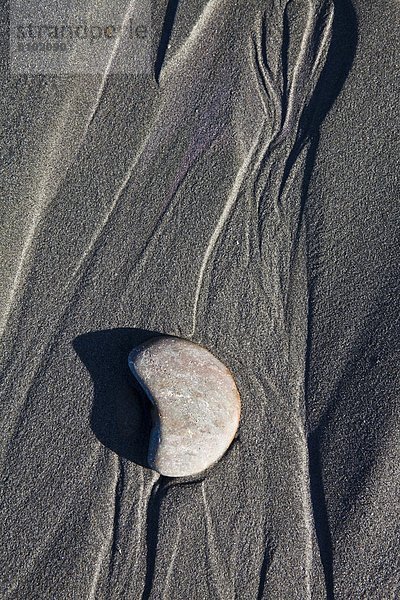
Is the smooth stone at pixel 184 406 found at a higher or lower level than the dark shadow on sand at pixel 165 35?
lower

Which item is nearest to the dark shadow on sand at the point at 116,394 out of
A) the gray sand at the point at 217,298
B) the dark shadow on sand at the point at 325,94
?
the gray sand at the point at 217,298

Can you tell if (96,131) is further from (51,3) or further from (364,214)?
(364,214)

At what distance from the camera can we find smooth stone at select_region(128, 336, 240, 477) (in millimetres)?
2344

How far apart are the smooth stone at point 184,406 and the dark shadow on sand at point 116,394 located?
0.09 meters

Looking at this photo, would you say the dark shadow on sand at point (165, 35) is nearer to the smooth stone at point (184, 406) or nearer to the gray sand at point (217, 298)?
the gray sand at point (217, 298)

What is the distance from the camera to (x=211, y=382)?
237 cm

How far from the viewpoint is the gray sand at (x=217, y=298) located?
7.76ft

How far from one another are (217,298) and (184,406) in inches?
20.1

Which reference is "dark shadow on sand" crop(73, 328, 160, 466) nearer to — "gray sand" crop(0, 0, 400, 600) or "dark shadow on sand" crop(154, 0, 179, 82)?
"gray sand" crop(0, 0, 400, 600)

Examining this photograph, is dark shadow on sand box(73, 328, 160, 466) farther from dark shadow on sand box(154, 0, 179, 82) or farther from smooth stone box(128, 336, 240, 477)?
dark shadow on sand box(154, 0, 179, 82)

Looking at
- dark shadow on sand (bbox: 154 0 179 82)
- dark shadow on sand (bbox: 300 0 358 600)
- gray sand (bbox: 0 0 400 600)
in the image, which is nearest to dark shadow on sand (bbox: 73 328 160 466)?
gray sand (bbox: 0 0 400 600)

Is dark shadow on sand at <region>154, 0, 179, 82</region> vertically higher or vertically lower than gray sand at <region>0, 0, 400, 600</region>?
higher

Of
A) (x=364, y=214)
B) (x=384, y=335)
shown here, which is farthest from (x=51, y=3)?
(x=384, y=335)

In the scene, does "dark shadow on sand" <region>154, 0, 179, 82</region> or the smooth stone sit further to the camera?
"dark shadow on sand" <region>154, 0, 179, 82</region>
